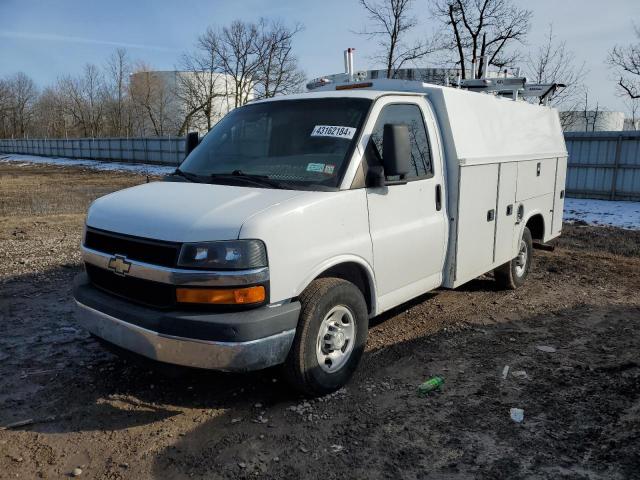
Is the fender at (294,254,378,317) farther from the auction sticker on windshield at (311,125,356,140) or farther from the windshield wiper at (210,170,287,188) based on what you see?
the auction sticker on windshield at (311,125,356,140)

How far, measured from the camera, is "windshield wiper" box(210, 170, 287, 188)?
384 cm

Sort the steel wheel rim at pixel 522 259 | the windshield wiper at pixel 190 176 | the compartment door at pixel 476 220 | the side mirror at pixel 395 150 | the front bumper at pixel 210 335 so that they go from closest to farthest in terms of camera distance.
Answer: the front bumper at pixel 210 335 → the side mirror at pixel 395 150 → the windshield wiper at pixel 190 176 → the compartment door at pixel 476 220 → the steel wheel rim at pixel 522 259

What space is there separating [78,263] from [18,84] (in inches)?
3607

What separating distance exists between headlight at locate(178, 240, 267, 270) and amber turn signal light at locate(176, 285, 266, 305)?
0.14 meters

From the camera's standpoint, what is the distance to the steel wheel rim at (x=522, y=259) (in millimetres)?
6748

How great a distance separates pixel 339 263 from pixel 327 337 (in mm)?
557

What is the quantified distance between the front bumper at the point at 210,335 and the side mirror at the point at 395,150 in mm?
1278

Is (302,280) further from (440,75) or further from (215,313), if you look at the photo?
(440,75)

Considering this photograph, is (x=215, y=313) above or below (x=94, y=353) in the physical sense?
above

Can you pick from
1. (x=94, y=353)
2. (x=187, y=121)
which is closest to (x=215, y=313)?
(x=94, y=353)

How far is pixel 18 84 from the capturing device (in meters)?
83.9

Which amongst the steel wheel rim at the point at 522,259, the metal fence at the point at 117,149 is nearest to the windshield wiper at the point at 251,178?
the steel wheel rim at the point at 522,259

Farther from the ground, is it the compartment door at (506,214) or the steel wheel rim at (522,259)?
the compartment door at (506,214)

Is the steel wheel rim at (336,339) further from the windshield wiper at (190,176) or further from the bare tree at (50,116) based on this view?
the bare tree at (50,116)
